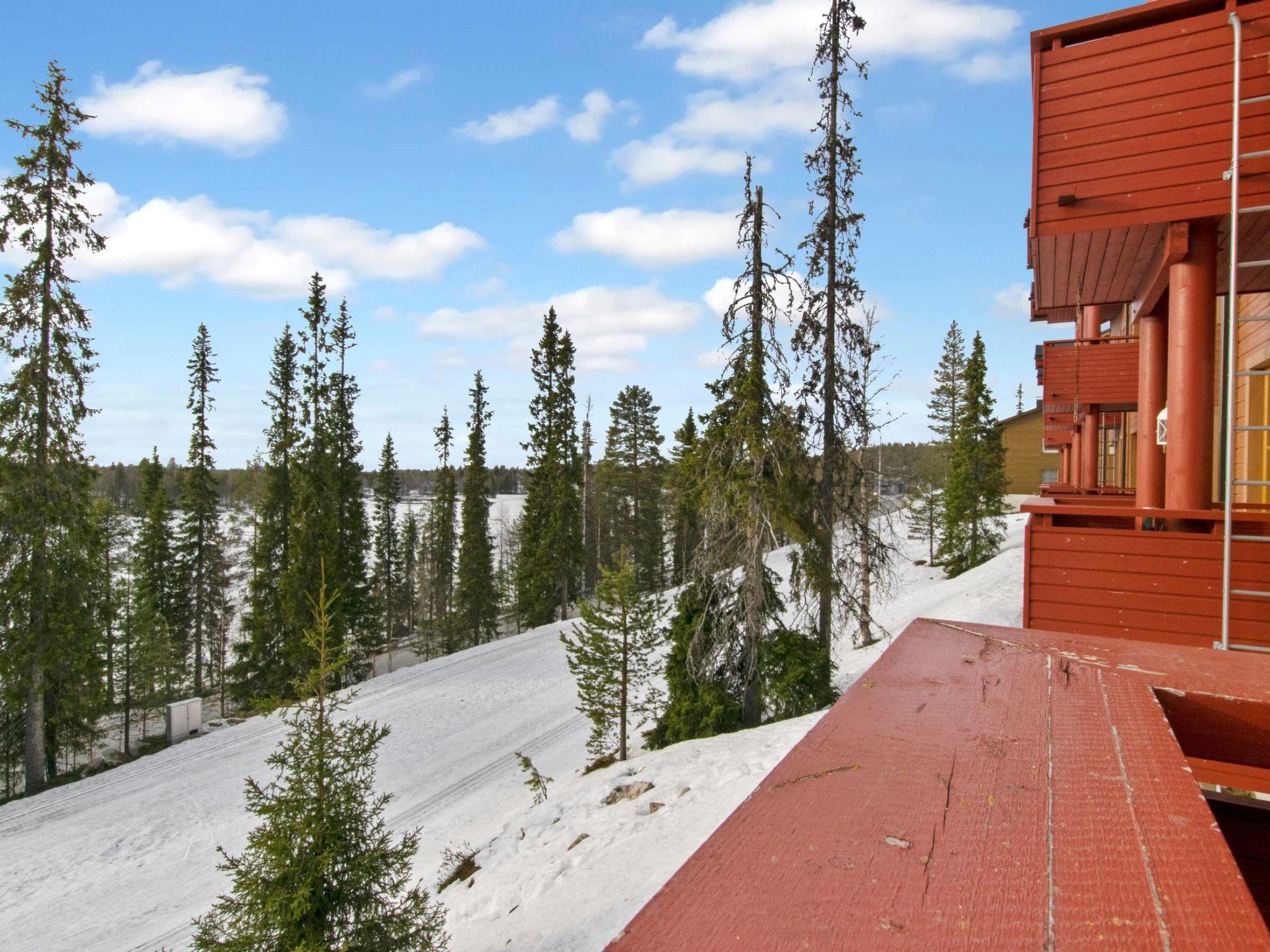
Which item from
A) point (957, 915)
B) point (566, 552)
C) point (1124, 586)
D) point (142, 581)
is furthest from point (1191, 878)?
point (142, 581)

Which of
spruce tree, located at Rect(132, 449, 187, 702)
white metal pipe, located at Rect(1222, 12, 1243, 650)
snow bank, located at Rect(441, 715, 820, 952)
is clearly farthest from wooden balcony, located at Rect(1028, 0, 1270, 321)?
spruce tree, located at Rect(132, 449, 187, 702)

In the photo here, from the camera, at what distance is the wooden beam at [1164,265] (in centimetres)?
471

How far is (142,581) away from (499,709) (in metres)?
16.3

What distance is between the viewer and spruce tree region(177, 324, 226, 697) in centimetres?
2862

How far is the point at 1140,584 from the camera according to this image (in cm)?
465

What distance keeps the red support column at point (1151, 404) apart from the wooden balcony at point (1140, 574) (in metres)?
0.51

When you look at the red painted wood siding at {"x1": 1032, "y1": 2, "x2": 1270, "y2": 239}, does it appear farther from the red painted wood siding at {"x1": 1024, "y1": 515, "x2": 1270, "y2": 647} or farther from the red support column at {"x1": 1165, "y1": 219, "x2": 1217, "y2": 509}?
the red painted wood siding at {"x1": 1024, "y1": 515, "x2": 1270, "y2": 647}

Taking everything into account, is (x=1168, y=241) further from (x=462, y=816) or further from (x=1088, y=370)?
(x=462, y=816)

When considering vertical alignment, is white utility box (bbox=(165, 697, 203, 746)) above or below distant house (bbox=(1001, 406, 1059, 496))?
below

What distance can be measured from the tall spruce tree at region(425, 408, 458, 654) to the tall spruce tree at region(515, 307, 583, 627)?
240 inches

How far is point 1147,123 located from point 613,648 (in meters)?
12.6

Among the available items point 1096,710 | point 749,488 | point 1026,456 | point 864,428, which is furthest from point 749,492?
point 1026,456

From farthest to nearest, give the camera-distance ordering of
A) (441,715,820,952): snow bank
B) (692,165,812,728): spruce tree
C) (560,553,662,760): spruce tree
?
(560,553,662,760): spruce tree
(692,165,812,728): spruce tree
(441,715,820,952): snow bank

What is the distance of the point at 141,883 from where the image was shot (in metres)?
12.5
